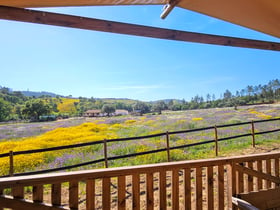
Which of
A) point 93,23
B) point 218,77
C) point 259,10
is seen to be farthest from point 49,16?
point 218,77

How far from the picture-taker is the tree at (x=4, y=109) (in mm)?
9316

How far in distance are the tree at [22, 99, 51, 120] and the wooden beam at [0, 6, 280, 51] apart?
473 inches

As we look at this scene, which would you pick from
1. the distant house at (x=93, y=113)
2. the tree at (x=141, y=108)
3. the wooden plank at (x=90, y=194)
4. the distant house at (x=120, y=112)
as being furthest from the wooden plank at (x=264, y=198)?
the tree at (x=141, y=108)

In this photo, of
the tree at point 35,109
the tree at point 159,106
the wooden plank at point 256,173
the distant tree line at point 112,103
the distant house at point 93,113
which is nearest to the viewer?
the wooden plank at point 256,173

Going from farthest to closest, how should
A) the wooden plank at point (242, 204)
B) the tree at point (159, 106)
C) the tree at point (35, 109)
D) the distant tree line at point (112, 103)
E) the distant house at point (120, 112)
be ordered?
the tree at point (159, 106), the distant house at point (120, 112), the tree at point (35, 109), the distant tree line at point (112, 103), the wooden plank at point (242, 204)

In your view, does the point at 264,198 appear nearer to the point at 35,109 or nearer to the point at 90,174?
the point at 90,174

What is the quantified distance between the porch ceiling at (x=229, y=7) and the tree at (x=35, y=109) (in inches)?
479

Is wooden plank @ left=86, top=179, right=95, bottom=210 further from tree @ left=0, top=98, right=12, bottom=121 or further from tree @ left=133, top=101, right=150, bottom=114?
tree @ left=133, top=101, right=150, bottom=114

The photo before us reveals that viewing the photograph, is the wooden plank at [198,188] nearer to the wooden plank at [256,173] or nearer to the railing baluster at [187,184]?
the railing baluster at [187,184]

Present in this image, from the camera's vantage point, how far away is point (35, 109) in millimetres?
11625

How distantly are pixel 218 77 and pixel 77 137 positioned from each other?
38677 mm

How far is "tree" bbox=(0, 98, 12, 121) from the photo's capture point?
932 cm

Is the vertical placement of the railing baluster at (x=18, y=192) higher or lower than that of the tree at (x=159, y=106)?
lower

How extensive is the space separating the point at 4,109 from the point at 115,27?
11352 mm
